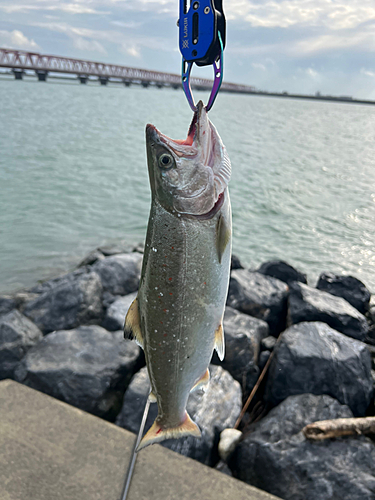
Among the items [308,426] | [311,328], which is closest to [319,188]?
[311,328]

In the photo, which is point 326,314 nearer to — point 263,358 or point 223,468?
point 263,358

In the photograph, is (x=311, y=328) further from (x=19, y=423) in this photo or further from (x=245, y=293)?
(x=19, y=423)

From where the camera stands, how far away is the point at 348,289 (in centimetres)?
A: 847

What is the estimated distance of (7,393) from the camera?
404 cm

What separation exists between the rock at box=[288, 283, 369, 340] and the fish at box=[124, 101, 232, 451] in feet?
16.1

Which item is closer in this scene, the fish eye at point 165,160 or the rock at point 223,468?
the fish eye at point 165,160

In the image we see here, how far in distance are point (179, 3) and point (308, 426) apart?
3.90 meters

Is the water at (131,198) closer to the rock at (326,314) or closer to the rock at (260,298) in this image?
the rock at (260,298)

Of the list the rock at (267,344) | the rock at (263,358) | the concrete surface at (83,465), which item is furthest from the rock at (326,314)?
the concrete surface at (83,465)

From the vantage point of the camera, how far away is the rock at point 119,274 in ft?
24.5

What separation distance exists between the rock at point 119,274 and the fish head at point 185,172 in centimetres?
581

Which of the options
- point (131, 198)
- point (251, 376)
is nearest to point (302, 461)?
point (251, 376)

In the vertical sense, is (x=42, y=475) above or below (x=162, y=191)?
below

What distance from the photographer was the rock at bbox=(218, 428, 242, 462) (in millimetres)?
4156
